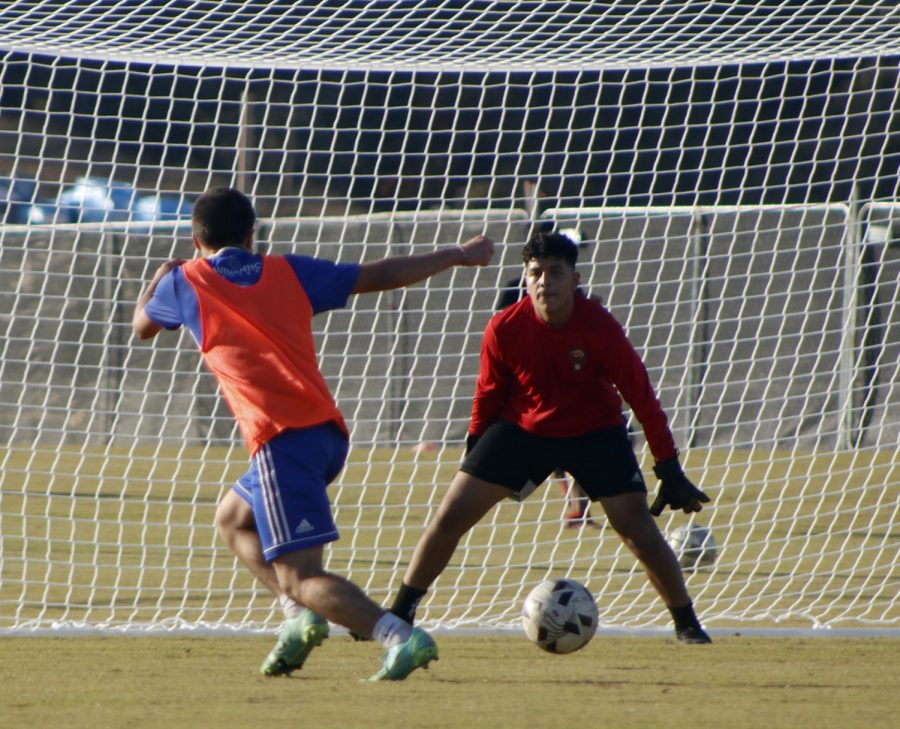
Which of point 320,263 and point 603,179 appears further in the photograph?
point 603,179

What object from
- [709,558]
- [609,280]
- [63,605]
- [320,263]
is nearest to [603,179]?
[609,280]

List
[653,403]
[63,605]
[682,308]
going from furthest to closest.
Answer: [682,308]
[63,605]
[653,403]

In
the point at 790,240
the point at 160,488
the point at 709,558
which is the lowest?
the point at 160,488

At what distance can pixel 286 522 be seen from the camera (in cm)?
458

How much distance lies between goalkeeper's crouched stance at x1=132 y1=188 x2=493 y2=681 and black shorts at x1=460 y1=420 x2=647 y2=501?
1.02 meters

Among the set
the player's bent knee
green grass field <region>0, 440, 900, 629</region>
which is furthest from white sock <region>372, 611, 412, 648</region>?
green grass field <region>0, 440, 900, 629</region>

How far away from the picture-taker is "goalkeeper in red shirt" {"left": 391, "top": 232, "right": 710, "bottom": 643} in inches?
222

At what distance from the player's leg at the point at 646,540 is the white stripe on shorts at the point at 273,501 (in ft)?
5.10

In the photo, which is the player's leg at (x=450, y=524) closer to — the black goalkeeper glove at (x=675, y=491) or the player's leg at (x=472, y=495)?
the player's leg at (x=472, y=495)

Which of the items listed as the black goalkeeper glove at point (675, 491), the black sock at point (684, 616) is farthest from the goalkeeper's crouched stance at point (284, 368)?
the black sock at point (684, 616)

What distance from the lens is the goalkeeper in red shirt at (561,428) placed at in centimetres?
564

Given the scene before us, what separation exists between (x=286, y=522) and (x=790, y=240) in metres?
9.72

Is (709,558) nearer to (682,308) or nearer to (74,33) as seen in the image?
(74,33)

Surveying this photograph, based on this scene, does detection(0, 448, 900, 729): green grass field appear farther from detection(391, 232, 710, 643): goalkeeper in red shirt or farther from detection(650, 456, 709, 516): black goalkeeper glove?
detection(650, 456, 709, 516): black goalkeeper glove
